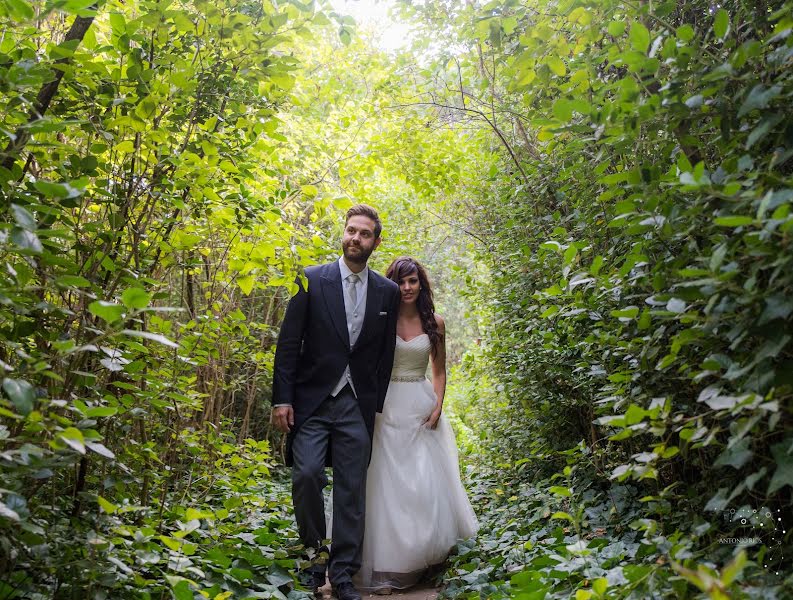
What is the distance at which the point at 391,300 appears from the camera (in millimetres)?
4512

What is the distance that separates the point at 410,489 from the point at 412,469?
0.15m

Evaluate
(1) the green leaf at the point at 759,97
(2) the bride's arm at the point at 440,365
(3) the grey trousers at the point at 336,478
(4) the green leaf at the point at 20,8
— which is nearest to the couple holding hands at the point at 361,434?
(3) the grey trousers at the point at 336,478

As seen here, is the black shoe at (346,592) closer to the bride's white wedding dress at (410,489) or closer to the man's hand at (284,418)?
the bride's white wedding dress at (410,489)

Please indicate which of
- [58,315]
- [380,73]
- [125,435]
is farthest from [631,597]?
[380,73]

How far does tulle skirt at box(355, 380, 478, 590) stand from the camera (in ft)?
13.7

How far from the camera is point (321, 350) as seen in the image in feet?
13.5

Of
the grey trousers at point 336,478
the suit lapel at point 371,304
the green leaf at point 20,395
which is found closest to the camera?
the green leaf at point 20,395

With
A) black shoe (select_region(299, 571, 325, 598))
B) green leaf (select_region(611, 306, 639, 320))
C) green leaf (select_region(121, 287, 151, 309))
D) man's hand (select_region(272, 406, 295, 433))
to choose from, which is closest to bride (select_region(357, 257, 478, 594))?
black shoe (select_region(299, 571, 325, 598))

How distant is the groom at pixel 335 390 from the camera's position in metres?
3.86

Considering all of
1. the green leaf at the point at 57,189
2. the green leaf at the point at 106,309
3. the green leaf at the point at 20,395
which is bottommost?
the green leaf at the point at 20,395

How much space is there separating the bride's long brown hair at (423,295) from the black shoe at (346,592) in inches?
72.9

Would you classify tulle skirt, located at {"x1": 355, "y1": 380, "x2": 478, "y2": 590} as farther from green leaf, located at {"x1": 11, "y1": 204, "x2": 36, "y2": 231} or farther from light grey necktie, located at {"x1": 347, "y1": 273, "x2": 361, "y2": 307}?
green leaf, located at {"x1": 11, "y1": 204, "x2": 36, "y2": 231}

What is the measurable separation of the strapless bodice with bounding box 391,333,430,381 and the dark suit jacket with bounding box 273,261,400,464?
478mm

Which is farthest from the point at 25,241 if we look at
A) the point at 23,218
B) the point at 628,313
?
the point at 628,313
